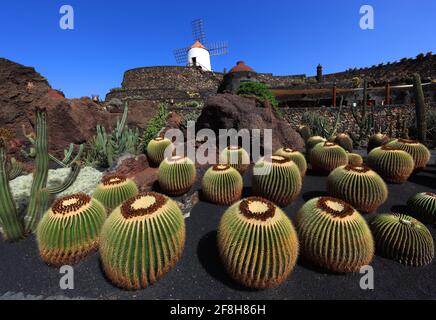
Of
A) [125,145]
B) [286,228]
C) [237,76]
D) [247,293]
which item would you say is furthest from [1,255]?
[237,76]

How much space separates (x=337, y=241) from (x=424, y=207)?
7.32ft

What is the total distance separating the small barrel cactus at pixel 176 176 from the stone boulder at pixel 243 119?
286 cm

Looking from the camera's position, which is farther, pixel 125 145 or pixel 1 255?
pixel 125 145

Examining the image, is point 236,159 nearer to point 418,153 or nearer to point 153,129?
point 153,129

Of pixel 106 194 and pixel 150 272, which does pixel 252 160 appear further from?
pixel 150 272

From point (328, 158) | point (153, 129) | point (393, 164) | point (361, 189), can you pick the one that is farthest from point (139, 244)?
point (153, 129)

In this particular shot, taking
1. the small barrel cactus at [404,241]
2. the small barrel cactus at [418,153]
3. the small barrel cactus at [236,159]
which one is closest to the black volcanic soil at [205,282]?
the small barrel cactus at [404,241]

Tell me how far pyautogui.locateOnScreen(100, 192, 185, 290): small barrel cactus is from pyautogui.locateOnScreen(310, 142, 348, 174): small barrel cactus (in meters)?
4.36

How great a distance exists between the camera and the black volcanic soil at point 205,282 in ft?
8.68

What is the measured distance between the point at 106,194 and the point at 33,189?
112cm

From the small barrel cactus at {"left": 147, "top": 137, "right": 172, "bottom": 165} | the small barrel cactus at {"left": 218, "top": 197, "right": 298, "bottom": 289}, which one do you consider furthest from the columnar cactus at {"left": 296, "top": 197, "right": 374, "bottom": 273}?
the small barrel cactus at {"left": 147, "top": 137, "right": 172, "bottom": 165}

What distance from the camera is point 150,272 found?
8.62ft
